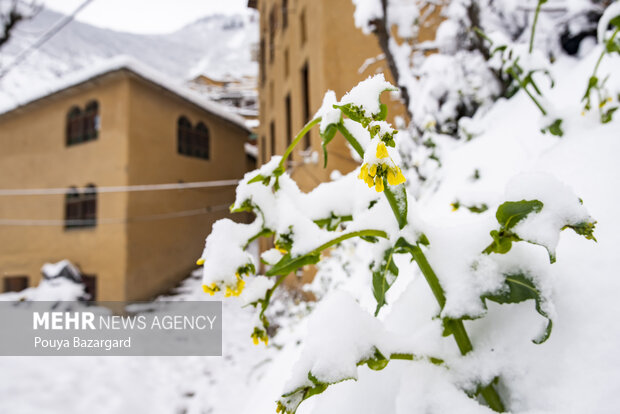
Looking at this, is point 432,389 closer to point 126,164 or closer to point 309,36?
point 309,36

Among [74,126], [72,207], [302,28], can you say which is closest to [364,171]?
[302,28]

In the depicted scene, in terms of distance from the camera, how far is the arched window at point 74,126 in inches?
353

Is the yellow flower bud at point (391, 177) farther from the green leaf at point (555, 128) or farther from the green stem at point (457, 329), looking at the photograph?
the green leaf at point (555, 128)

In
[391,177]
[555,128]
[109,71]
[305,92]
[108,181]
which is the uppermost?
[109,71]

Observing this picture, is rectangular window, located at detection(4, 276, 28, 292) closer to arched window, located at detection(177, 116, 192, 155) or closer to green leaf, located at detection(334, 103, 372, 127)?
arched window, located at detection(177, 116, 192, 155)

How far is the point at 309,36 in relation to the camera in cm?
580

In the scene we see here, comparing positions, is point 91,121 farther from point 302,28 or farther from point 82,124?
point 302,28

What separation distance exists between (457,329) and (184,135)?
1042 centimetres

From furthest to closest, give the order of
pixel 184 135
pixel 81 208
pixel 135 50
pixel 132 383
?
pixel 135 50, pixel 184 135, pixel 81 208, pixel 132 383

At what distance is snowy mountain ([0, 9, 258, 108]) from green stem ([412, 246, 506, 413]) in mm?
5087

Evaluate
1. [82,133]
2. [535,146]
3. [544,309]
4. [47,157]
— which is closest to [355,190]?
[544,309]

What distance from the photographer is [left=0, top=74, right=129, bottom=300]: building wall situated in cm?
805

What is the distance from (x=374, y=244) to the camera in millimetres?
A: 683

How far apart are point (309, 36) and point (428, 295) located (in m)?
6.00
